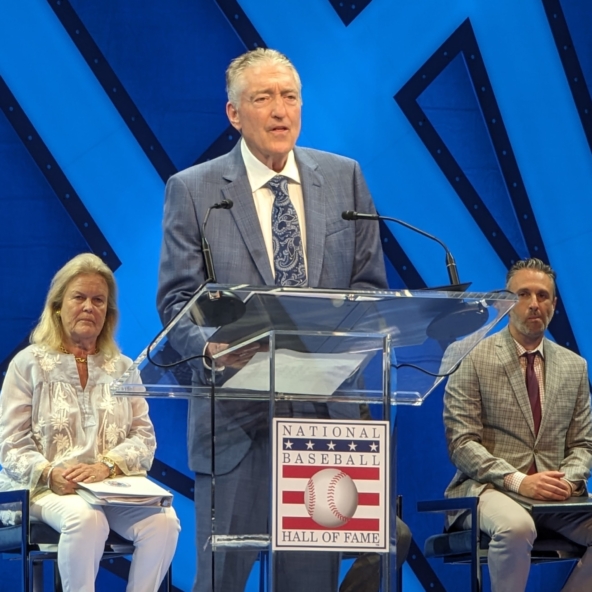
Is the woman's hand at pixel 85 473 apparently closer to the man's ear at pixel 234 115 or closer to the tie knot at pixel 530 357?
the man's ear at pixel 234 115

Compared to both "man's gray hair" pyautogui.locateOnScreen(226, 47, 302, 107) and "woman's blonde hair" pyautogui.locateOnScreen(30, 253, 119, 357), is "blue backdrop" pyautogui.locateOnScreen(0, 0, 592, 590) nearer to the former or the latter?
"woman's blonde hair" pyautogui.locateOnScreen(30, 253, 119, 357)

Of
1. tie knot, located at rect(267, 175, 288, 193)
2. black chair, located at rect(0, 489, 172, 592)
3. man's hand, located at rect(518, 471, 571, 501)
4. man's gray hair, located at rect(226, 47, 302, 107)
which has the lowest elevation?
Result: black chair, located at rect(0, 489, 172, 592)

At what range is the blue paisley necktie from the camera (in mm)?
3242

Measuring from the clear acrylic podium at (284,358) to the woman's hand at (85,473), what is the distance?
57.9 inches

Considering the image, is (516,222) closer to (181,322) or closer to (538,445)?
(538,445)

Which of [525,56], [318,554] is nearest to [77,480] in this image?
[318,554]

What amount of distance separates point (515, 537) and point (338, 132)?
194cm

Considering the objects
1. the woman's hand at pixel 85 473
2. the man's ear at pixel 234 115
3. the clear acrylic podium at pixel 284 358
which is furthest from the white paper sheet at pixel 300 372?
the woman's hand at pixel 85 473

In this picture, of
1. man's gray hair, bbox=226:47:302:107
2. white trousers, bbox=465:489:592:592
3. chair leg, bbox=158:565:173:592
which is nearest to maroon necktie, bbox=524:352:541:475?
white trousers, bbox=465:489:592:592

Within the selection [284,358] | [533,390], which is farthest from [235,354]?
[533,390]

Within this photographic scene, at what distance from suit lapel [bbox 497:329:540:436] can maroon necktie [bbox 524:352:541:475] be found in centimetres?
4

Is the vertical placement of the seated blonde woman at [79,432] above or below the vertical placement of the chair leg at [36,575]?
above

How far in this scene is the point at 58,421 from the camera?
13.4 ft

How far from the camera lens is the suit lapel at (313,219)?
3256mm
